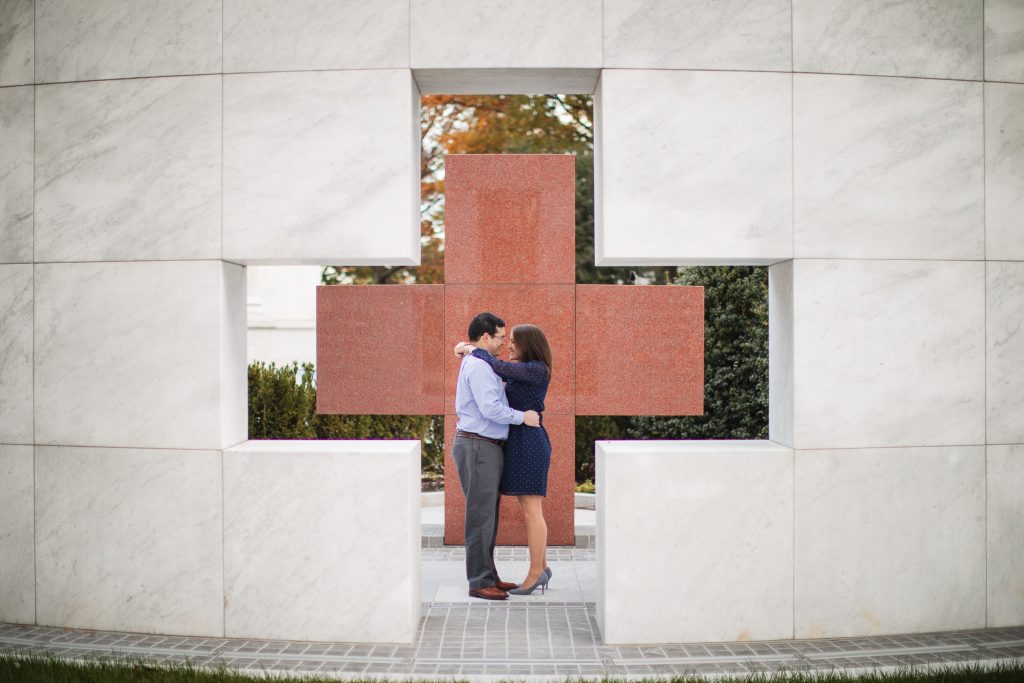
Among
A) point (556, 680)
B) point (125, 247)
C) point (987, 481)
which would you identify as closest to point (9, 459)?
point (125, 247)

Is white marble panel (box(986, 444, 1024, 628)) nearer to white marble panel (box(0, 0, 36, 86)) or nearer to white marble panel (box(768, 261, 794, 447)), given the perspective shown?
white marble panel (box(768, 261, 794, 447))

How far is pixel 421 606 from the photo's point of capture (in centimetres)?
538

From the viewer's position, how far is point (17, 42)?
16.5 feet

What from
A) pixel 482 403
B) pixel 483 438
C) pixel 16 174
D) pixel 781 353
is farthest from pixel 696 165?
pixel 16 174

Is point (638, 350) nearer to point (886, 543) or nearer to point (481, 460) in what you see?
point (481, 460)

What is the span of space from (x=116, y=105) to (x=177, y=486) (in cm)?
239

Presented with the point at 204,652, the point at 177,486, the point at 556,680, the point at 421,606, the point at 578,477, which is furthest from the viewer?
the point at 578,477

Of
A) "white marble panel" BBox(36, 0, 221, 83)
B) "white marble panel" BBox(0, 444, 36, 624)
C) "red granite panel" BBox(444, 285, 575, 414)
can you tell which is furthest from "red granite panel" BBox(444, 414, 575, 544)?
"white marble panel" BBox(36, 0, 221, 83)

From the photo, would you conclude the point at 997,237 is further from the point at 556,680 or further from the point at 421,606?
the point at 421,606

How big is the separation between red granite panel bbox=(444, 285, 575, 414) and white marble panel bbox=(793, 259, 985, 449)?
9.64ft

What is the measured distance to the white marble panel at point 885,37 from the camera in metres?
4.81

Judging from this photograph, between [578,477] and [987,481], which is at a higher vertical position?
[987,481]

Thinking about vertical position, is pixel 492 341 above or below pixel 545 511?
above

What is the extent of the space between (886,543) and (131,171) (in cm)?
516
